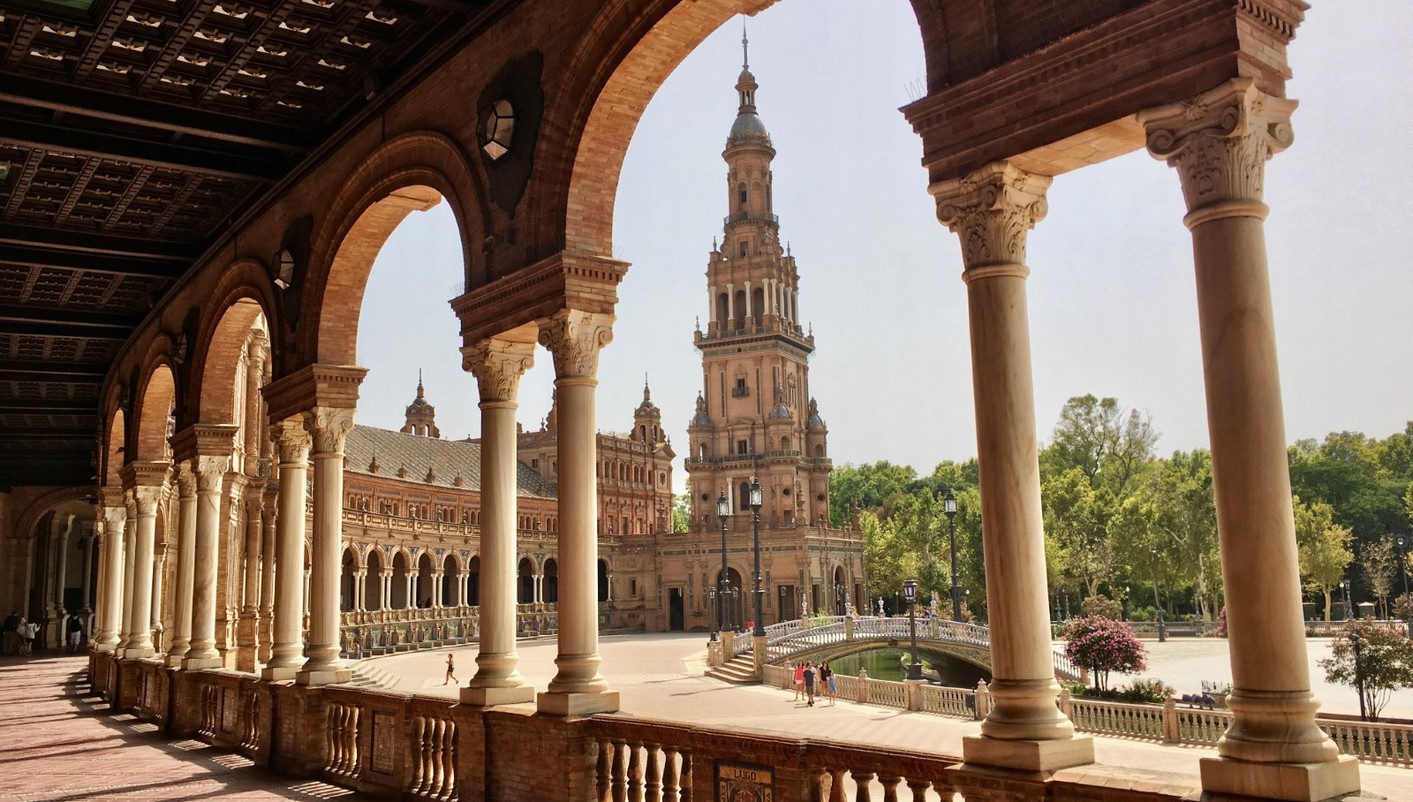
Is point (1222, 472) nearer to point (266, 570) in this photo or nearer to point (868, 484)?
point (266, 570)

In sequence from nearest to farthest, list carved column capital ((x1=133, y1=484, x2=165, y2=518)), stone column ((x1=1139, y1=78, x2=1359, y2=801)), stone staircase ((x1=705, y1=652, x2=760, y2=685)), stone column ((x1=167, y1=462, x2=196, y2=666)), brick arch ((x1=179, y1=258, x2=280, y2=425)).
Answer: stone column ((x1=1139, y1=78, x2=1359, y2=801))
brick arch ((x1=179, y1=258, x2=280, y2=425))
stone column ((x1=167, y1=462, x2=196, y2=666))
carved column capital ((x1=133, y1=484, x2=165, y2=518))
stone staircase ((x1=705, y1=652, x2=760, y2=685))

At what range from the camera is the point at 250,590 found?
28375mm

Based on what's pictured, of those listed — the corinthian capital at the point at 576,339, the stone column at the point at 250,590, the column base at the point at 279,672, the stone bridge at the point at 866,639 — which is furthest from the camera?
the stone bridge at the point at 866,639

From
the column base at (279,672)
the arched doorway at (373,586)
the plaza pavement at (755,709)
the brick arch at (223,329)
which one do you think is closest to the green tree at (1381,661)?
the plaza pavement at (755,709)

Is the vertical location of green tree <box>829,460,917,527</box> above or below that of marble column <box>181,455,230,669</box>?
above

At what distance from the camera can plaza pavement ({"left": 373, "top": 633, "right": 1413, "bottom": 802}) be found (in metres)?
21.2

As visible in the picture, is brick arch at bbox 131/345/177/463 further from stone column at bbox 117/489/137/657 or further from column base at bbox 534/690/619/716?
column base at bbox 534/690/619/716

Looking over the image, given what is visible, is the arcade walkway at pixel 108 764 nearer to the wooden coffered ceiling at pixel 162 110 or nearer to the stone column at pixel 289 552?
the stone column at pixel 289 552

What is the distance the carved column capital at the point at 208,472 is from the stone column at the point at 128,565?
4.62 meters

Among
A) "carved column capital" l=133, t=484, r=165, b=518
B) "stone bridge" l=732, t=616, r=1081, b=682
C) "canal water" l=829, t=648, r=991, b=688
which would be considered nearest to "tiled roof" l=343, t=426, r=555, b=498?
"stone bridge" l=732, t=616, r=1081, b=682

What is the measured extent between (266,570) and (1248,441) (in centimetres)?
3095

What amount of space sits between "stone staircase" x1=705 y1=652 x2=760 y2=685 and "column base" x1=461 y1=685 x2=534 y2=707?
31941 millimetres

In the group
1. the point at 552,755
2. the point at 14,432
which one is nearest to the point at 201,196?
the point at 552,755

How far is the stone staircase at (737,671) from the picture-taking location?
41000 mm
